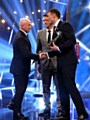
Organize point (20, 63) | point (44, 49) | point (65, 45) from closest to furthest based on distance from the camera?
1. point (65, 45)
2. point (20, 63)
3. point (44, 49)

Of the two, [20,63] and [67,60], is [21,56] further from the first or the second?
[67,60]

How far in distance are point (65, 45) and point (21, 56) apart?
1.96ft

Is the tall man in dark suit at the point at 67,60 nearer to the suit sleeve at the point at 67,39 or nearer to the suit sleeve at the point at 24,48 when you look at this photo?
the suit sleeve at the point at 67,39

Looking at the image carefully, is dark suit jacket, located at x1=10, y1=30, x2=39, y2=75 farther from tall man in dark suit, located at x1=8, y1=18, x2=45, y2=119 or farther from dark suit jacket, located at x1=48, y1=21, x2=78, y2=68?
dark suit jacket, located at x1=48, y1=21, x2=78, y2=68

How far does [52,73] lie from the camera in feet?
12.8

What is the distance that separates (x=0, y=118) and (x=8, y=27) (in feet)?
15.3

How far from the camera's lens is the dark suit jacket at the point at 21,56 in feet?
11.7

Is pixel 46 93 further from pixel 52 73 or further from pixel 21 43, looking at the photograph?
pixel 21 43

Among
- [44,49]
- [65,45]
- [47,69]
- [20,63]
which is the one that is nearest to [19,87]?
[20,63]

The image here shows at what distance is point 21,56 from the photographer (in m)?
3.66

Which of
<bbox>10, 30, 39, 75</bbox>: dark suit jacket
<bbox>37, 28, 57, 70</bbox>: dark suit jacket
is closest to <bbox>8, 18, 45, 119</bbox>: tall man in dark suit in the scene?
<bbox>10, 30, 39, 75</bbox>: dark suit jacket

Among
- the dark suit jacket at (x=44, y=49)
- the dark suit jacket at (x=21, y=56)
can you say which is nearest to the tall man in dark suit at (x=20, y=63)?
the dark suit jacket at (x=21, y=56)

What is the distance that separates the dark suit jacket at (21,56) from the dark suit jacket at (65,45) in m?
0.30

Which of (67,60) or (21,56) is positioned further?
(21,56)
